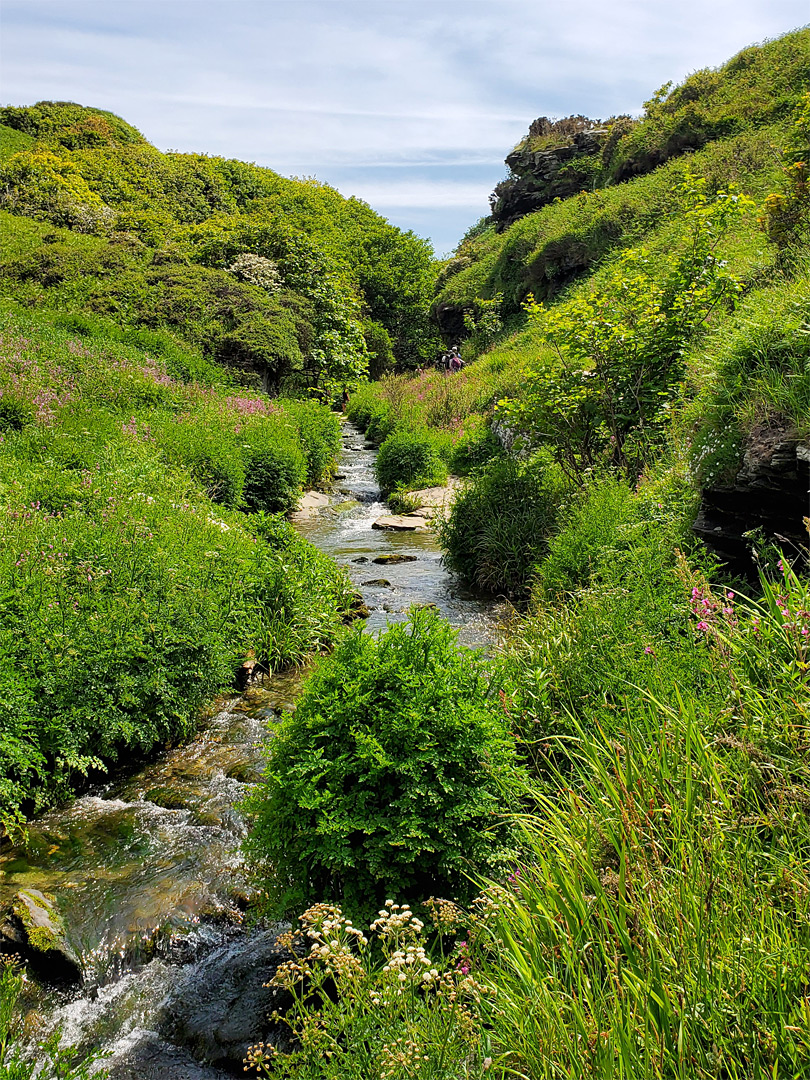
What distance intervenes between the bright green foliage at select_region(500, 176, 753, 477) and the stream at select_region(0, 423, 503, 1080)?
18.1ft

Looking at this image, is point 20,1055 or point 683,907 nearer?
point 683,907

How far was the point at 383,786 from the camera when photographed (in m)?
3.29

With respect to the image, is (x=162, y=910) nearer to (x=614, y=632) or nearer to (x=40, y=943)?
(x=40, y=943)

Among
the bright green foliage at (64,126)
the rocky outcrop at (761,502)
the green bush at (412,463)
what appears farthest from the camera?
the bright green foliage at (64,126)

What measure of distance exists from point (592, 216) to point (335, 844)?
28.2 m

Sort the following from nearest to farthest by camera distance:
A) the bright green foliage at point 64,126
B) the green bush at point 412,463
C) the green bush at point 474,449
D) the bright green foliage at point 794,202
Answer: the bright green foliage at point 794,202, the green bush at point 412,463, the green bush at point 474,449, the bright green foliage at point 64,126

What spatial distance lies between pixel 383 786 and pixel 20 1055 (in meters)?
1.95

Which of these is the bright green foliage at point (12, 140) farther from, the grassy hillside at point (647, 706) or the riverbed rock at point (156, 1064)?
the riverbed rock at point (156, 1064)

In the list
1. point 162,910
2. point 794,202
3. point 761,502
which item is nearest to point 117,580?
point 162,910

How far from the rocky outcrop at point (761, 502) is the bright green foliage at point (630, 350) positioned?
113 inches

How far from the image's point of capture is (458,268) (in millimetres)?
42844

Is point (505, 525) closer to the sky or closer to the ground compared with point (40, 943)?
closer to the sky

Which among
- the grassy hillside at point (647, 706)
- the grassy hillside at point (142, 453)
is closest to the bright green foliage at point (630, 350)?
the grassy hillside at point (647, 706)

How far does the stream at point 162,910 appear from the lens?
3318mm
